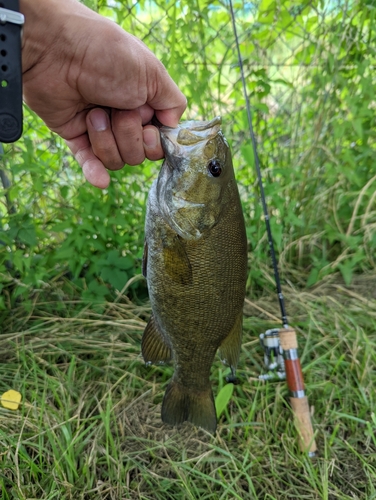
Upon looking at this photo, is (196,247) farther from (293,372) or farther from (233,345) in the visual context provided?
(293,372)

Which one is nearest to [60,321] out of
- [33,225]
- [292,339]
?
[33,225]

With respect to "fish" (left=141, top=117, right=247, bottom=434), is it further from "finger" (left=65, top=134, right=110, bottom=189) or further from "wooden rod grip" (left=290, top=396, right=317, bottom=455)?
"wooden rod grip" (left=290, top=396, right=317, bottom=455)

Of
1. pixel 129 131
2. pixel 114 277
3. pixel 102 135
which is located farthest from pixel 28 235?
pixel 129 131

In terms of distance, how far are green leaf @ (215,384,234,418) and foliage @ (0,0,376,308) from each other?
87 cm

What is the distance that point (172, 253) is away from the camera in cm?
141

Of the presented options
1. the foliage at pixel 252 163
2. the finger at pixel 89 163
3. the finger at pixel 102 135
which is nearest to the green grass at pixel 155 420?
the foliage at pixel 252 163

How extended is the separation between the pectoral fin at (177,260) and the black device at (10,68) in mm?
561

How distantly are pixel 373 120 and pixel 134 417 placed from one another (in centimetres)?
236

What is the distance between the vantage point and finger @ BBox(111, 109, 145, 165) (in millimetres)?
1441

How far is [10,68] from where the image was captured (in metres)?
1.13

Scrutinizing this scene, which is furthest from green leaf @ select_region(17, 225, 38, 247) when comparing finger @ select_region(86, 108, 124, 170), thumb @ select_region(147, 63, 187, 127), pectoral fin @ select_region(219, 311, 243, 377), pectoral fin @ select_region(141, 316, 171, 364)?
pectoral fin @ select_region(219, 311, 243, 377)

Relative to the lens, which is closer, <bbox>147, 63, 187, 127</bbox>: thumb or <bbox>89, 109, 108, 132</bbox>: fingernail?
<bbox>147, 63, 187, 127</bbox>: thumb

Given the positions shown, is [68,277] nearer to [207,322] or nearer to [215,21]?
[207,322]

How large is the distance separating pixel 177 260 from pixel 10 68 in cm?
72
